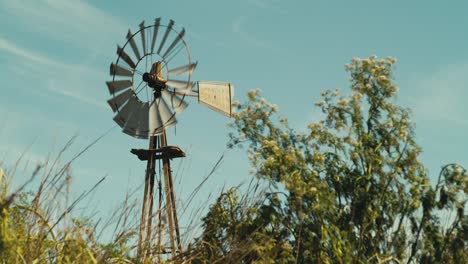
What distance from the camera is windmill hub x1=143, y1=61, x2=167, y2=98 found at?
1034 cm

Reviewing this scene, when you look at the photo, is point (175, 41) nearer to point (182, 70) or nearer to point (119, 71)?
point (182, 70)

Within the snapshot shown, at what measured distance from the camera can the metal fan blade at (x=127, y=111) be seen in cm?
1029

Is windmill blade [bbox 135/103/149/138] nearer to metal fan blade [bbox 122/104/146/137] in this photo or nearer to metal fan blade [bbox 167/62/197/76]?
metal fan blade [bbox 122/104/146/137]

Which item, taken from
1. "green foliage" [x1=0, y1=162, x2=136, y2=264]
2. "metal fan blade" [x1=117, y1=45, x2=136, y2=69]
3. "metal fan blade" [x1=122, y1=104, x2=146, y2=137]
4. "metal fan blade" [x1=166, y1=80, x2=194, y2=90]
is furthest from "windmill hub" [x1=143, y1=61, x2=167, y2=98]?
"green foliage" [x1=0, y1=162, x2=136, y2=264]

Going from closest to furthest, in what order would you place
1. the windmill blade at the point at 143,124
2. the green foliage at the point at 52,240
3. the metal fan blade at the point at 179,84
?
1. the green foliage at the point at 52,240
2. the metal fan blade at the point at 179,84
3. the windmill blade at the point at 143,124

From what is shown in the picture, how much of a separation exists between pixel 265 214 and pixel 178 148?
3769 mm

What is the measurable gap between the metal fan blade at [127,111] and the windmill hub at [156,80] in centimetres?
33

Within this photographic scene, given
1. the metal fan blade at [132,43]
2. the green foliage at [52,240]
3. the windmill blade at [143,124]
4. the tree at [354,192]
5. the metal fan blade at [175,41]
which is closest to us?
the green foliage at [52,240]

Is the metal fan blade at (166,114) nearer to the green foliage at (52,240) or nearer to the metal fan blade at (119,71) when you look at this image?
the metal fan blade at (119,71)

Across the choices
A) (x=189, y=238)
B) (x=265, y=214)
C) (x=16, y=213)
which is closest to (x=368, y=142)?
(x=265, y=214)

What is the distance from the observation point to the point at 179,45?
1004 cm

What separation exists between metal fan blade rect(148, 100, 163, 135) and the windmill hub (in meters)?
0.28

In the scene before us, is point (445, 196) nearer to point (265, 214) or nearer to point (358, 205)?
point (358, 205)

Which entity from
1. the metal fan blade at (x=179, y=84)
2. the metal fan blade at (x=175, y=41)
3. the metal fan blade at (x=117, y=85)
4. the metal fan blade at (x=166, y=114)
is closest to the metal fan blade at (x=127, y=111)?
the metal fan blade at (x=117, y=85)
